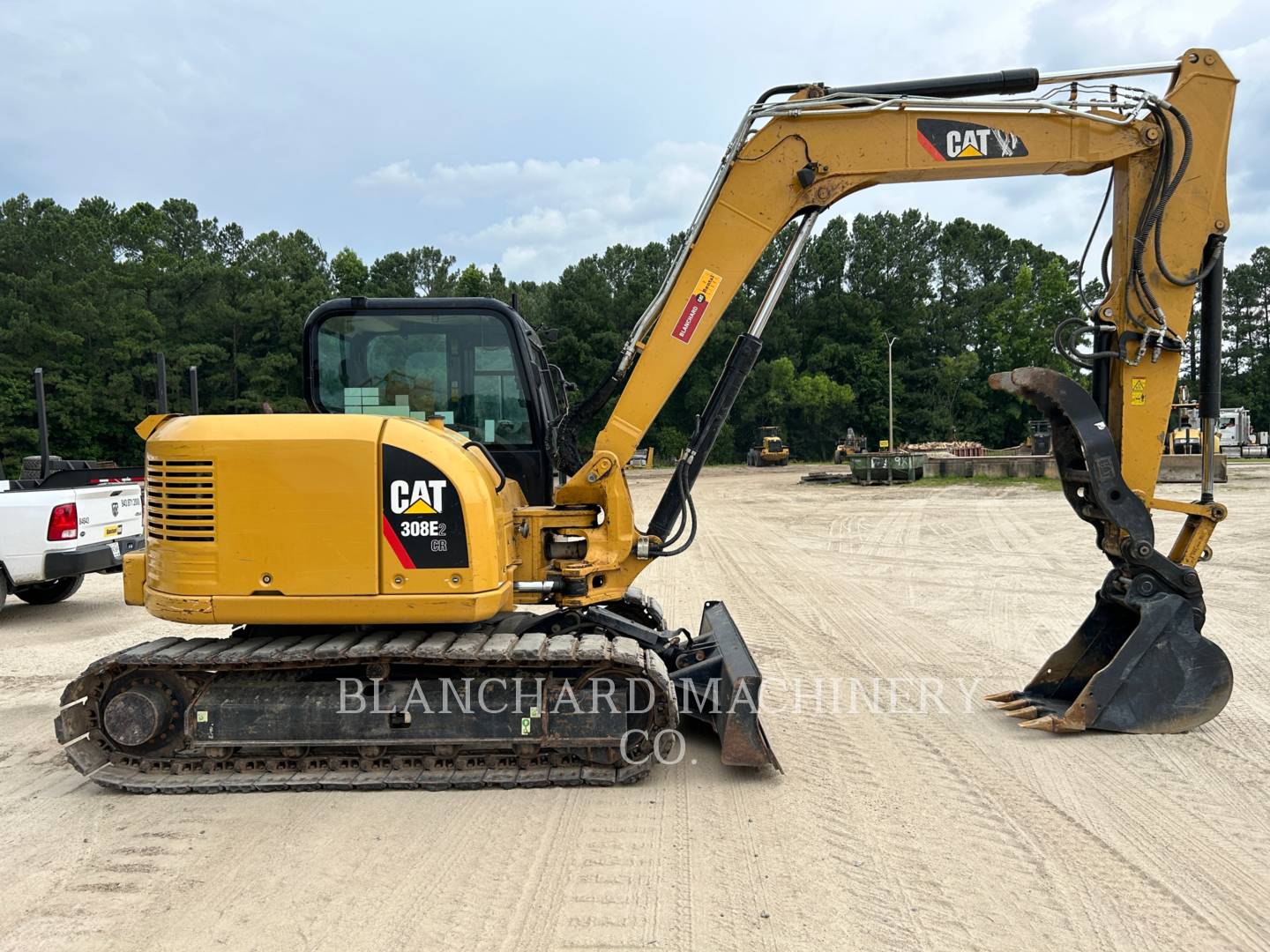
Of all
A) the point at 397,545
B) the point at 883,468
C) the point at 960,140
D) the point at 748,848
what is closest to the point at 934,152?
the point at 960,140

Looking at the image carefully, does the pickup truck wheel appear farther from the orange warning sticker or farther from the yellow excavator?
the orange warning sticker

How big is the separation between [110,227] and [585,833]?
61174 mm

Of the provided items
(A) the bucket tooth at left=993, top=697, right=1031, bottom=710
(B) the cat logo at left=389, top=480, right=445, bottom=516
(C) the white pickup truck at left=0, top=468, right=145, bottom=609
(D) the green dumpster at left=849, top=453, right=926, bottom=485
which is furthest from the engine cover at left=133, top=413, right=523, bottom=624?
(D) the green dumpster at left=849, top=453, right=926, bottom=485

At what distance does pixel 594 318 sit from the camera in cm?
5122

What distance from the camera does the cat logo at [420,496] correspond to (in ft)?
13.3

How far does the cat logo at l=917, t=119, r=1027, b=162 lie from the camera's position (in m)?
4.86

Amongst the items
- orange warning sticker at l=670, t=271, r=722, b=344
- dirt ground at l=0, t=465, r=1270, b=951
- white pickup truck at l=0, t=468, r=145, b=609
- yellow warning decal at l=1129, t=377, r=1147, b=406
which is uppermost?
orange warning sticker at l=670, t=271, r=722, b=344

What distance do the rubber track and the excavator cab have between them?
1230 mm

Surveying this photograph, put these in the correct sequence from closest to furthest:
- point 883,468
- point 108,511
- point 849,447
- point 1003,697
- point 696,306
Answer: point 696,306, point 1003,697, point 108,511, point 883,468, point 849,447

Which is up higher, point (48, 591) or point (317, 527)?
point (317, 527)

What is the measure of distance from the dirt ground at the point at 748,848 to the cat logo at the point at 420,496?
4.70 feet

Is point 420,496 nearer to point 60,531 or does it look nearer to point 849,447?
point 60,531

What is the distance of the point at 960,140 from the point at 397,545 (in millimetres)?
4025

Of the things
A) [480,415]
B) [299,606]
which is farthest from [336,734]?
[480,415]
